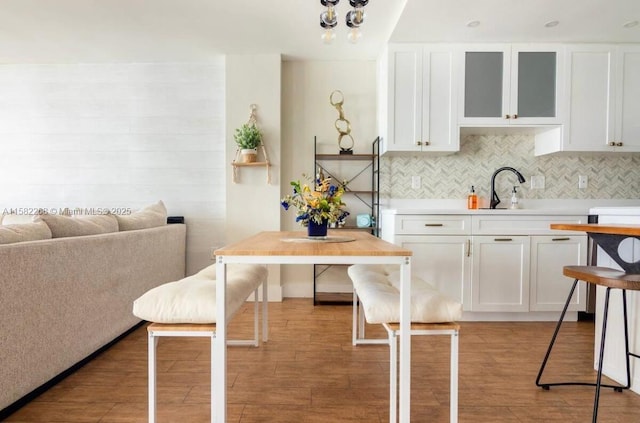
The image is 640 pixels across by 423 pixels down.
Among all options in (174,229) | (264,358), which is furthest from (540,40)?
(174,229)

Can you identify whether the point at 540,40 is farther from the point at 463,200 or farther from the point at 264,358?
the point at 264,358

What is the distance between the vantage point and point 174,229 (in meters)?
3.34

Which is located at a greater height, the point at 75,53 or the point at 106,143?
the point at 75,53

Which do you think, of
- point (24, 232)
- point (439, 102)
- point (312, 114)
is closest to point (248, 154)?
point (312, 114)

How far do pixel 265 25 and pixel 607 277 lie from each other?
2.87 m

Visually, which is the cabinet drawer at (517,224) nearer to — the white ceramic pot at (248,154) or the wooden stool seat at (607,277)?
the wooden stool seat at (607,277)

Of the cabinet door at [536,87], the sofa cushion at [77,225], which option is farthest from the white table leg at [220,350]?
the cabinet door at [536,87]

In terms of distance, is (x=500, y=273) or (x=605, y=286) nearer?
(x=605, y=286)

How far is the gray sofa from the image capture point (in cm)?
156

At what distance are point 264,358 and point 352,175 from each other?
2.08 metres

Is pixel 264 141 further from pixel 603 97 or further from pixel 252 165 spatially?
pixel 603 97

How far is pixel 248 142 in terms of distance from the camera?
11.3 feet

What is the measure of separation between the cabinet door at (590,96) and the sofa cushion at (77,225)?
365 cm

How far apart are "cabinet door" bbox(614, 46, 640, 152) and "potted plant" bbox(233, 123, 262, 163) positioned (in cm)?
319
